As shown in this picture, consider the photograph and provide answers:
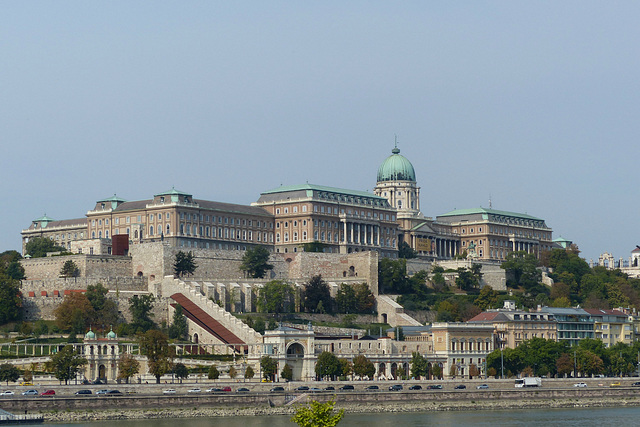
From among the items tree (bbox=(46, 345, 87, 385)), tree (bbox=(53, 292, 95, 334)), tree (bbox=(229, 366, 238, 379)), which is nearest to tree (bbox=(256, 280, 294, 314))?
tree (bbox=(53, 292, 95, 334))

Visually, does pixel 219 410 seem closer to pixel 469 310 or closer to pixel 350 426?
pixel 350 426

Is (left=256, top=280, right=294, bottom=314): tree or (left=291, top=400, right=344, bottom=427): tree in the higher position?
(left=256, top=280, right=294, bottom=314): tree

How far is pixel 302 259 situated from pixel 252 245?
14822mm

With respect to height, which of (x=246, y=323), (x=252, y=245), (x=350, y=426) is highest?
(x=252, y=245)

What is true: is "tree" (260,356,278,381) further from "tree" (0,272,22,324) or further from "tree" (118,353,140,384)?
"tree" (0,272,22,324)

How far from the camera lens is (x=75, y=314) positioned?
136 m

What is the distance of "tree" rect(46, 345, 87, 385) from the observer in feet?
380

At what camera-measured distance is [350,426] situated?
100 metres

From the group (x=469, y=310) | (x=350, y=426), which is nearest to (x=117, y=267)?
(x=469, y=310)

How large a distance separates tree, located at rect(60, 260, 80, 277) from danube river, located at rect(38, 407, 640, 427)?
5356 centimetres

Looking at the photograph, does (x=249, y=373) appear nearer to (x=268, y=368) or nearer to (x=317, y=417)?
(x=268, y=368)

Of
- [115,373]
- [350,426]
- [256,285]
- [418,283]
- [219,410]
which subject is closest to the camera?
[350,426]

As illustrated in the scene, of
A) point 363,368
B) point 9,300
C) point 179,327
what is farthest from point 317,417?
point 9,300

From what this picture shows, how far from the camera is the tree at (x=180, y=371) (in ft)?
394
